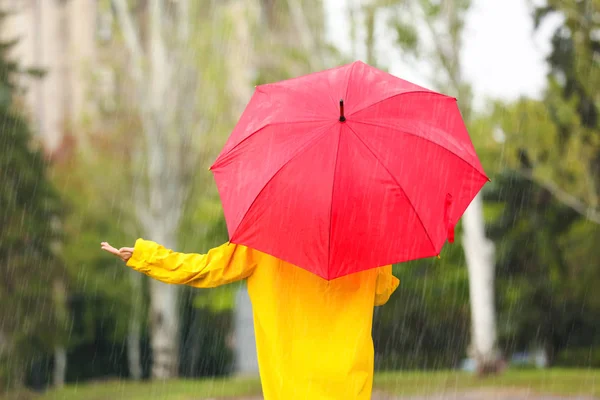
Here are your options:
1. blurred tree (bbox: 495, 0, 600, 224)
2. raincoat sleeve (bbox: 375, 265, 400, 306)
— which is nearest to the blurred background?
blurred tree (bbox: 495, 0, 600, 224)

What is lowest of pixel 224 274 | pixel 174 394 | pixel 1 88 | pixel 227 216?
pixel 174 394

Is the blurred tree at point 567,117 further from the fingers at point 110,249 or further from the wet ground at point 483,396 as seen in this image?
the fingers at point 110,249

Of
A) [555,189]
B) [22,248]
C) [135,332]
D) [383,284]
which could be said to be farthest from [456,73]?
[135,332]

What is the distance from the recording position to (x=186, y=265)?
3559 millimetres

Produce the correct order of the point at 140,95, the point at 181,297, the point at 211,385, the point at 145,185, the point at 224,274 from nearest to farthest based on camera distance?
the point at 224,274 < the point at 211,385 < the point at 140,95 < the point at 145,185 < the point at 181,297

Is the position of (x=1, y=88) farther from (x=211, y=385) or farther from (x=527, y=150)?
(x=527, y=150)

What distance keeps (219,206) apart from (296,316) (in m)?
19.9

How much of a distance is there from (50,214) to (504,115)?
9.79 m

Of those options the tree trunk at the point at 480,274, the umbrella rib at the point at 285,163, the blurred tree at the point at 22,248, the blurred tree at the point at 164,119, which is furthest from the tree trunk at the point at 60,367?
the umbrella rib at the point at 285,163

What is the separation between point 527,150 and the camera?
13000mm

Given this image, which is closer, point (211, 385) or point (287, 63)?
point (211, 385)

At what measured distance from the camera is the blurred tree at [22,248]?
16641 millimetres

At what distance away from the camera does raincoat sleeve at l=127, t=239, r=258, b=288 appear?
3.55m

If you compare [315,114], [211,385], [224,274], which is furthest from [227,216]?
[211,385]
